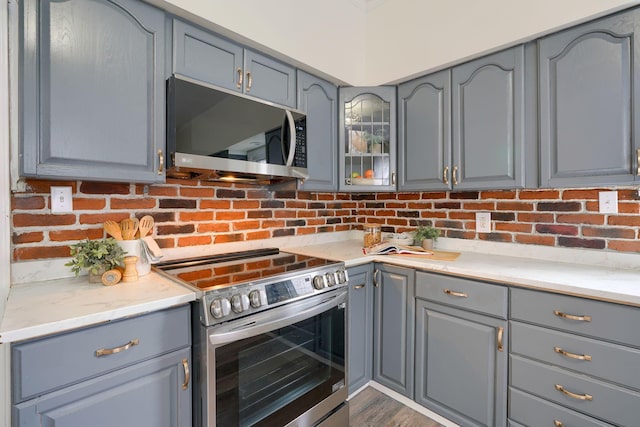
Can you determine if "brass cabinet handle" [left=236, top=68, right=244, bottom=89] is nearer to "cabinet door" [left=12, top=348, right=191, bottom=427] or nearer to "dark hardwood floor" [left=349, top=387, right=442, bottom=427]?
"cabinet door" [left=12, top=348, right=191, bottom=427]

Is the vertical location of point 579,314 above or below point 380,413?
above

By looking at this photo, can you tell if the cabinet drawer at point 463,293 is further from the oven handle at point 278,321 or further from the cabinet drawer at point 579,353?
the oven handle at point 278,321

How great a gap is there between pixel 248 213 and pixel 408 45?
5.30 ft

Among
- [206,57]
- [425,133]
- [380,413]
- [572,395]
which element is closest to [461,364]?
[572,395]

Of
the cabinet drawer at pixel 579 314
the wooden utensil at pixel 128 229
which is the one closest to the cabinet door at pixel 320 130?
the wooden utensil at pixel 128 229

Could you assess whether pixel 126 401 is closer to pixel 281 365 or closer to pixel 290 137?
pixel 281 365

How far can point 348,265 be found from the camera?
6.07ft

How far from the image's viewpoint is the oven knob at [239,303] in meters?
1.23

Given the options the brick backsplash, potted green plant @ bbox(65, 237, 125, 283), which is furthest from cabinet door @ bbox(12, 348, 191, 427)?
the brick backsplash

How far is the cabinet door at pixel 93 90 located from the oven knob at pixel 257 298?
0.71 metres

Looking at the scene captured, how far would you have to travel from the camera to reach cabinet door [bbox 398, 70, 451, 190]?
1.98 m

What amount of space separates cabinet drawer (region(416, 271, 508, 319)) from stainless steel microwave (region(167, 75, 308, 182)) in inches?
39.0

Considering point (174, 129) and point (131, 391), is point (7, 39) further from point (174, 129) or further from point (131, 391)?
point (131, 391)

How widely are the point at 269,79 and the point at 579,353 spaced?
6.76 ft
